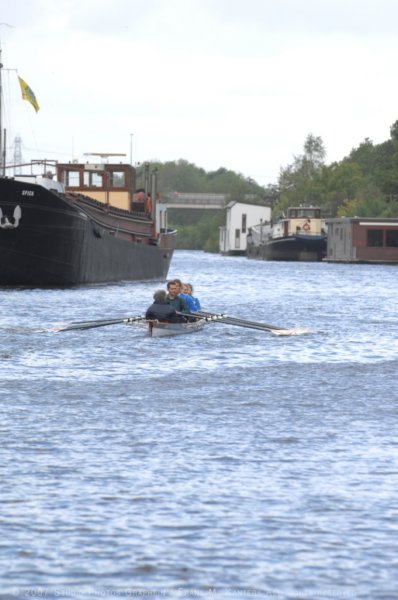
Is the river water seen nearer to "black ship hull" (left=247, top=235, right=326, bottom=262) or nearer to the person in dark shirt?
the person in dark shirt

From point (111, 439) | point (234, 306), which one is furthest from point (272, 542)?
point (234, 306)

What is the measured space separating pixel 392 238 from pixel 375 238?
1.79 m

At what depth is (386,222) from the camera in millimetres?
137125

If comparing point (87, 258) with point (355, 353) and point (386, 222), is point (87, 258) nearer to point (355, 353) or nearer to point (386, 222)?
point (355, 353)

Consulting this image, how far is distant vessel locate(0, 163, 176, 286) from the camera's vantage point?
55906mm

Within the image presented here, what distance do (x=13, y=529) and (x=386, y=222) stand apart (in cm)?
12731

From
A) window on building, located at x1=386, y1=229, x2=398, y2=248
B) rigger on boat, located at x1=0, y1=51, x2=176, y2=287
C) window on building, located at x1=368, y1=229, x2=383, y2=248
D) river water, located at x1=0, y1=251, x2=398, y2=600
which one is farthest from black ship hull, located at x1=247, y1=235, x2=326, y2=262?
river water, located at x1=0, y1=251, x2=398, y2=600

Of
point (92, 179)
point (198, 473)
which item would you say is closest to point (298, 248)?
point (92, 179)

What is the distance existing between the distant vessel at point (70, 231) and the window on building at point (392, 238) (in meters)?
→ 66.6

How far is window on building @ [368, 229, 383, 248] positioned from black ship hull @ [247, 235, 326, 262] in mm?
25117

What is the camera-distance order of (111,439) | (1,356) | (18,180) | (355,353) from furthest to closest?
(18,180) → (355,353) → (1,356) → (111,439)

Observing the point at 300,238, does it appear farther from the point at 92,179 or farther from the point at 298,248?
the point at 92,179

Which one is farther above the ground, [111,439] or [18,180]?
[18,180]

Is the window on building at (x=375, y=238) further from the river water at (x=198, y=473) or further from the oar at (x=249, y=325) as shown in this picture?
the river water at (x=198, y=473)
